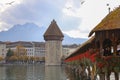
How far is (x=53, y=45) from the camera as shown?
172375 millimetres

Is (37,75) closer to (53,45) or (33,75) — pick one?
(33,75)

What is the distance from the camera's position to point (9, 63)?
19888 cm

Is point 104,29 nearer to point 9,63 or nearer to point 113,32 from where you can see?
point 113,32

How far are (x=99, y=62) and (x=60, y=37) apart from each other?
156990mm

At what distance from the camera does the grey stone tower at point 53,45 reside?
6737 inches

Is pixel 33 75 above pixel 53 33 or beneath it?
beneath

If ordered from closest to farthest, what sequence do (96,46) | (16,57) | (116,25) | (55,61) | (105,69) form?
(116,25), (105,69), (96,46), (55,61), (16,57)

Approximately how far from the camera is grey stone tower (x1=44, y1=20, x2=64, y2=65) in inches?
6737

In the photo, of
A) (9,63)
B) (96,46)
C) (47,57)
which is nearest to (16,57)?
(9,63)

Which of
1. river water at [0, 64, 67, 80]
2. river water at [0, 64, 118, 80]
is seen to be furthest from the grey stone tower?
river water at [0, 64, 118, 80]

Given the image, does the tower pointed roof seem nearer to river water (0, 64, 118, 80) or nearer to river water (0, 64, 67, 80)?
river water (0, 64, 67, 80)

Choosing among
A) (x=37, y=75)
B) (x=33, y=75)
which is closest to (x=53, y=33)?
(x=33, y=75)

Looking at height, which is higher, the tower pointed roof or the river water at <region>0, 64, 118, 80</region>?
the tower pointed roof

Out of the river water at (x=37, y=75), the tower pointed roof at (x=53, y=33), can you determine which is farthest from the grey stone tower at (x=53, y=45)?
the river water at (x=37, y=75)
